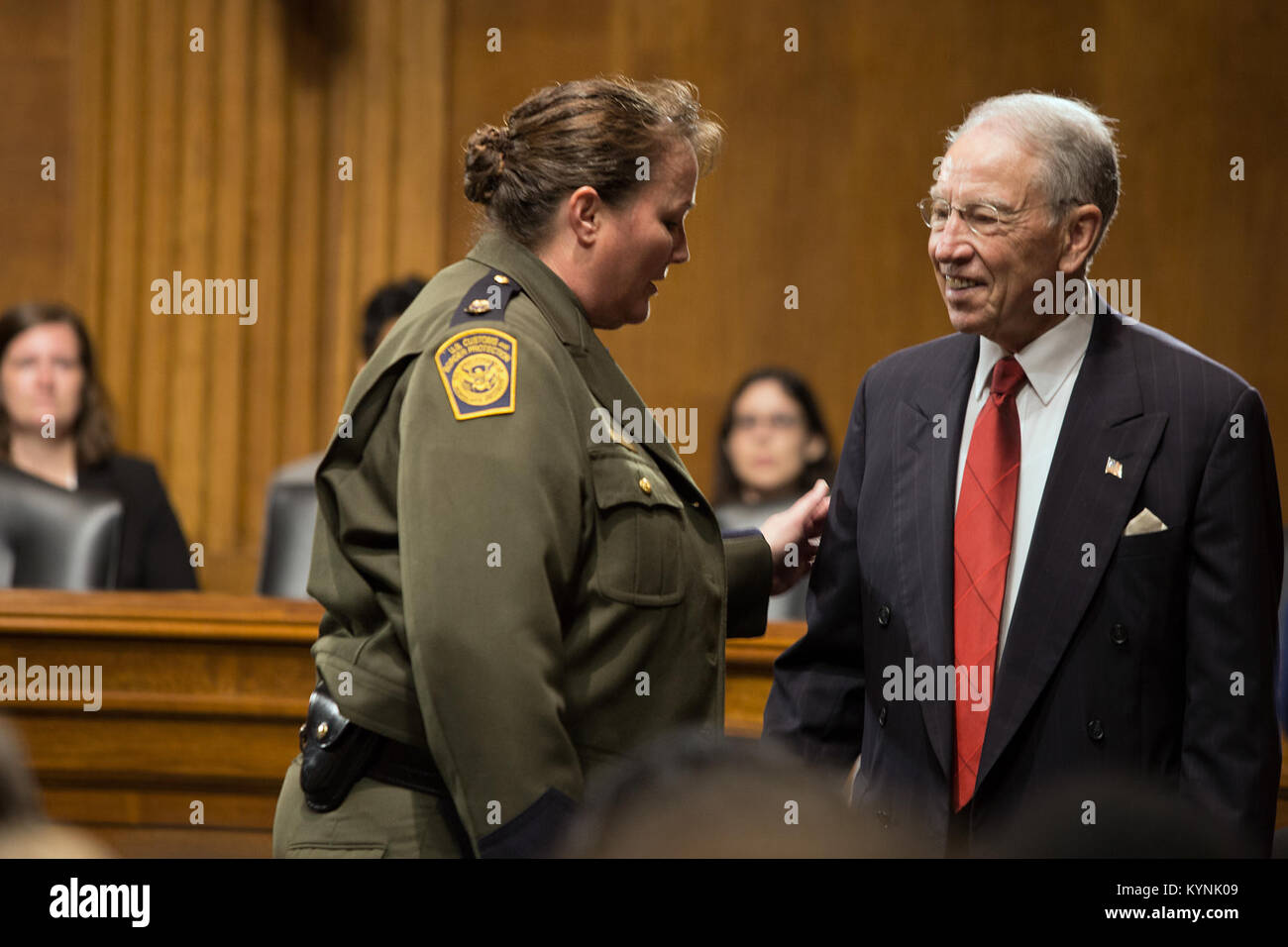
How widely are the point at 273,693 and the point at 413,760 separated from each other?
1237mm

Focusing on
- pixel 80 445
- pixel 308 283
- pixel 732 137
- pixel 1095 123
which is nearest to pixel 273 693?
pixel 80 445

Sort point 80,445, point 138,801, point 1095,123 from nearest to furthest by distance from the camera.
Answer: point 1095,123 → point 138,801 → point 80,445

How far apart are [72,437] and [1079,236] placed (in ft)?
10.6

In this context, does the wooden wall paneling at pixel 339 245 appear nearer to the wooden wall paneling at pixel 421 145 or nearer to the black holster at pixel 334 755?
the wooden wall paneling at pixel 421 145

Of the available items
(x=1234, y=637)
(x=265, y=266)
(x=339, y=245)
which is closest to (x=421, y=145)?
(x=339, y=245)

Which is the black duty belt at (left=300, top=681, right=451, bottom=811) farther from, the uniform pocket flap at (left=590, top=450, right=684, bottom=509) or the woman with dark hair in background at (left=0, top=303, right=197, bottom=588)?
the woman with dark hair in background at (left=0, top=303, right=197, bottom=588)

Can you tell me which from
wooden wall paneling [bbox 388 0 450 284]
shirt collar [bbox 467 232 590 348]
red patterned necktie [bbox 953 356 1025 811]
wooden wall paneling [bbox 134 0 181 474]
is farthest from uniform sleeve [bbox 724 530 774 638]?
wooden wall paneling [bbox 134 0 181 474]

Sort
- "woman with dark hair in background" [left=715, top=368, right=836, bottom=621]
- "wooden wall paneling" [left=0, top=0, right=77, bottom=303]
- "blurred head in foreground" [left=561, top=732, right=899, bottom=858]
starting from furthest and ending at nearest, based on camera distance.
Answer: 1. "wooden wall paneling" [left=0, top=0, right=77, bottom=303]
2. "woman with dark hair in background" [left=715, top=368, right=836, bottom=621]
3. "blurred head in foreground" [left=561, top=732, right=899, bottom=858]

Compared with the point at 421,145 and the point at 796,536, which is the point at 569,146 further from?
the point at 421,145

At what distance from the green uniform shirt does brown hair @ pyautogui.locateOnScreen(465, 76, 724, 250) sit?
66 millimetres

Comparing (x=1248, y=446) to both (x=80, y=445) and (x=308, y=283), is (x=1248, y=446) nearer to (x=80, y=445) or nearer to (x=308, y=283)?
(x=80, y=445)

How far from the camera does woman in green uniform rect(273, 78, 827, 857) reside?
171 cm
